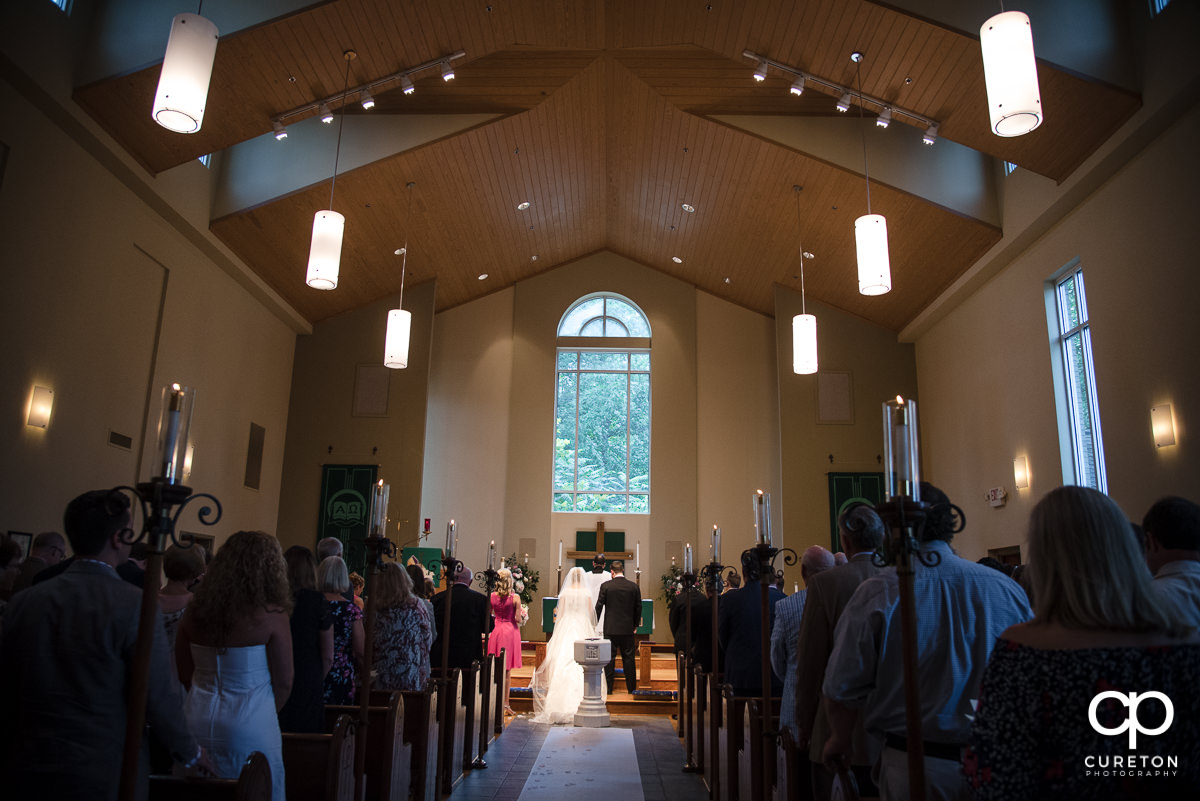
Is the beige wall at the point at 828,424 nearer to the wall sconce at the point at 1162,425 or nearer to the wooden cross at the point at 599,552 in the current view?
the wooden cross at the point at 599,552

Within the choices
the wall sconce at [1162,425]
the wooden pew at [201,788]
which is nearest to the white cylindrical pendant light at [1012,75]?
the wall sconce at [1162,425]

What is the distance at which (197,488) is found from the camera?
9484 mm

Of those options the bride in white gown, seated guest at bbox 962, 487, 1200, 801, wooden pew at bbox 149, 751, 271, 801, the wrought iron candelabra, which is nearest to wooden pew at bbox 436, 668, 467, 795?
wooden pew at bbox 149, 751, 271, 801

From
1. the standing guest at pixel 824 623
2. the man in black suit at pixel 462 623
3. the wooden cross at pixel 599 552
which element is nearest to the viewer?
the standing guest at pixel 824 623

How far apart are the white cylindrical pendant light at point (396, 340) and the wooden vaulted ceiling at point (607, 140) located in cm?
132

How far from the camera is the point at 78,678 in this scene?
1.90 metres

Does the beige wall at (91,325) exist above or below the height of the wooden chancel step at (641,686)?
above

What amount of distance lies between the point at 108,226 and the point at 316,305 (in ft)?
15.5

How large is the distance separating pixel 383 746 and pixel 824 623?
2.08m

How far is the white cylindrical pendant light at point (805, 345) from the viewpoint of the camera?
998cm

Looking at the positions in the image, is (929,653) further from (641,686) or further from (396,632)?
(641,686)

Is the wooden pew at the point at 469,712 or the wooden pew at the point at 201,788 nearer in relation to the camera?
the wooden pew at the point at 201,788

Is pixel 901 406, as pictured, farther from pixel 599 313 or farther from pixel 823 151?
pixel 599 313

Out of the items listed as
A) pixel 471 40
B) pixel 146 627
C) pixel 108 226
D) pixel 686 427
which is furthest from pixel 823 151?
pixel 146 627
